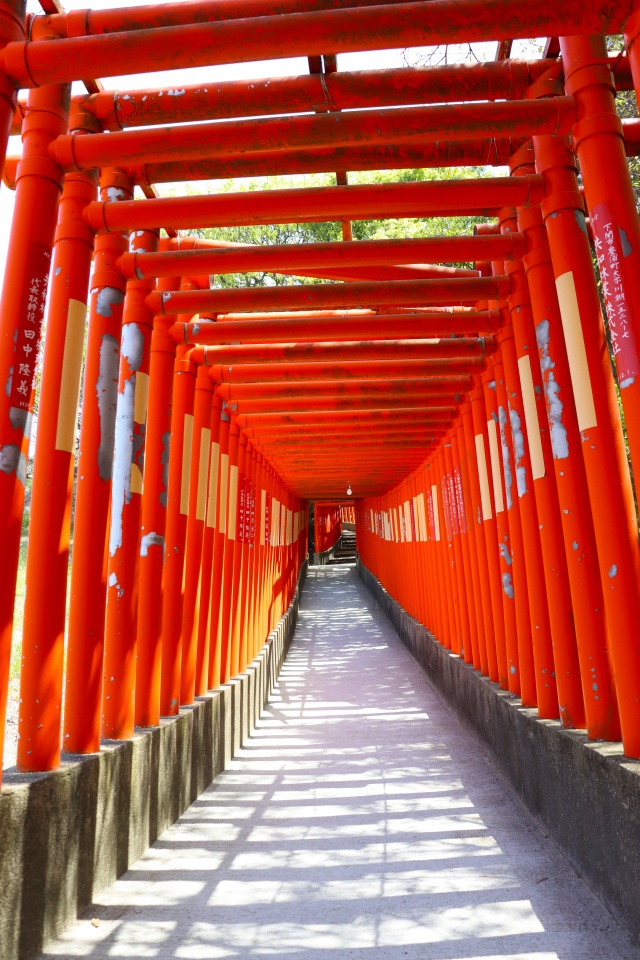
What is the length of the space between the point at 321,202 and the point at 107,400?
182cm

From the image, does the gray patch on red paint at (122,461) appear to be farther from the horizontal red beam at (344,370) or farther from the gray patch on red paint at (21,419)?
the horizontal red beam at (344,370)

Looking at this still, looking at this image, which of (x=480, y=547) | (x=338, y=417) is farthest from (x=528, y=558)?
(x=338, y=417)

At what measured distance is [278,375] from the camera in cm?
718

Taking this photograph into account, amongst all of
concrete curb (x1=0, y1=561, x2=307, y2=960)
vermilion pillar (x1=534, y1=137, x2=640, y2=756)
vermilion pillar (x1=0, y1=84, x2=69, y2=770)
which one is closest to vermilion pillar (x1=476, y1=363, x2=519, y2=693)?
vermilion pillar (x1=534, y1=137, x2=640, y2=756)

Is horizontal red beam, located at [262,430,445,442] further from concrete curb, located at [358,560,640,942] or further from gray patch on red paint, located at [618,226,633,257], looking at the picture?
gray patch on red paint, located at [618,226,633,257]

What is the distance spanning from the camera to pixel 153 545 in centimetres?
528

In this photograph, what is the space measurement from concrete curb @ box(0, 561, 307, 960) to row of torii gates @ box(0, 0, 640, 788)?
195mm

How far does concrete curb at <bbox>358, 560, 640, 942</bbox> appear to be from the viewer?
10.1 ft

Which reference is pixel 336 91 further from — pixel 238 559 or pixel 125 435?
pixel 238 559

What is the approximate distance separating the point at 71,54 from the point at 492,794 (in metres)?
5.57

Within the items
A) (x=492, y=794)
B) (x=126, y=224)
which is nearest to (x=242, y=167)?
(x=126, y=224)

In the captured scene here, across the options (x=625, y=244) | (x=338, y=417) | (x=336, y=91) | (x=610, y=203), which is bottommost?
(x=625, y=244)

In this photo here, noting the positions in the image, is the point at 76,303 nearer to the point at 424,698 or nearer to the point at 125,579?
the point at 125,579

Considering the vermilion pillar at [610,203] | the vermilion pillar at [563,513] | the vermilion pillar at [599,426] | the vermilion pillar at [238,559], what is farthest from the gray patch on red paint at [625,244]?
the vermilion pillar at [238,559]
